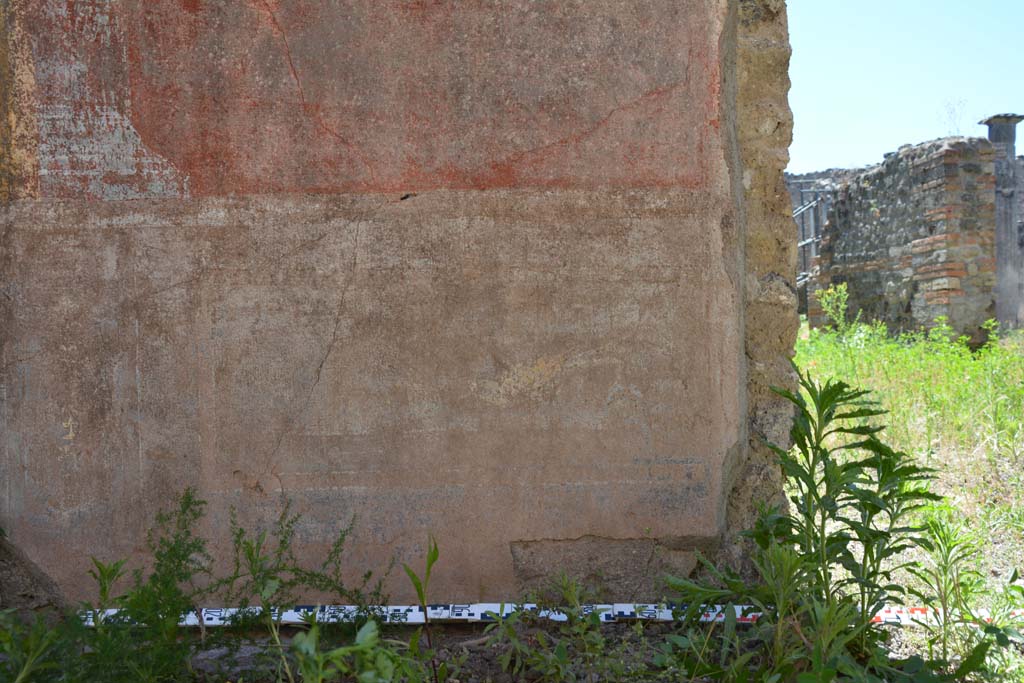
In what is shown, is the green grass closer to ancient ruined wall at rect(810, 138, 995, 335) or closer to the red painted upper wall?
the red painted upper wall

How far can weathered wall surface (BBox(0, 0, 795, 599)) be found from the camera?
250cm

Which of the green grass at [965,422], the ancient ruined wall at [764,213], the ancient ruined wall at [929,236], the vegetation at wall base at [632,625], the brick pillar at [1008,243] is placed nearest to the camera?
the vegetation at wall base at [632,625]

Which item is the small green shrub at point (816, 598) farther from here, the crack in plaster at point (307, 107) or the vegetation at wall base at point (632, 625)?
the crack in plaster at point (307, 107)

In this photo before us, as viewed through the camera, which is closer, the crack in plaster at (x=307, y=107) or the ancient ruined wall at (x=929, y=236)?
the crack in plaster at (x=307, y=107)

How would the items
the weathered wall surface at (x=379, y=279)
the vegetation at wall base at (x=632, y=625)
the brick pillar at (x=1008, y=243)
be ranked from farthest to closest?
the brick pillar at (x=1008, y=243)
the weathered wall surface at (x=379, y=279)
the vegetation at wall base at (x=632, y=625)

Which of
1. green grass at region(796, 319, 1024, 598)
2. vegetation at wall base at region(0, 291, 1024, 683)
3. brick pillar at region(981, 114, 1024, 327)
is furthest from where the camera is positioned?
brick pillar at region(981, 114, 1024, 327)

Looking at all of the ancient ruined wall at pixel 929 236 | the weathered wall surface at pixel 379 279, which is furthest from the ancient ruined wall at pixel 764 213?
the ancient ruined wall at pixel 929 236

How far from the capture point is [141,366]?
2504mm

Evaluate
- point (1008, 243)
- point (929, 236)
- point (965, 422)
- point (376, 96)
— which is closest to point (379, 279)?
point (376, 96)

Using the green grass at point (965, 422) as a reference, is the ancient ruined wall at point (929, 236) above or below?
above

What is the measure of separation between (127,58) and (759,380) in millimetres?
2133

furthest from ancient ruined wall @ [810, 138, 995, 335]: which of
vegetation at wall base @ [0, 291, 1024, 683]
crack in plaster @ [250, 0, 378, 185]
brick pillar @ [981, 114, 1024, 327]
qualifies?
crack in plaster @ [250, 0, 378, 185]

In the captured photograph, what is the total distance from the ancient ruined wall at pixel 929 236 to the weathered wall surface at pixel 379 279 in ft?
25.6

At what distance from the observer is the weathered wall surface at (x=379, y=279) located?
2504mm
